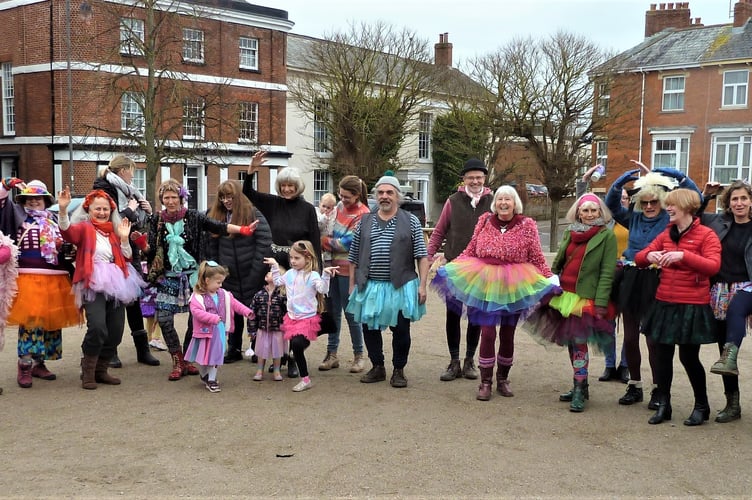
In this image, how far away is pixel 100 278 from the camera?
650 centimetres

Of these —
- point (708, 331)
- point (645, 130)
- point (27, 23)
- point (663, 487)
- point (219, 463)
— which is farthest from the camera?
point (645, 130)

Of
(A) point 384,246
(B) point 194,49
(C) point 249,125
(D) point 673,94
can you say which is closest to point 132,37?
(B) point 194,49

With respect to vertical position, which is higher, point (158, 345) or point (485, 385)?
point (485, 385)

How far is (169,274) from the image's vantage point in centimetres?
709

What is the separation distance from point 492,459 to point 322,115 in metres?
31.3

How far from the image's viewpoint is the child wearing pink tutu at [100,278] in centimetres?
648

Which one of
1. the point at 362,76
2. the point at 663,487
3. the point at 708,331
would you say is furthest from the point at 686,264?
the point at 362,76

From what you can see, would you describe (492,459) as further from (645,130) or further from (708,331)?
(645,130)

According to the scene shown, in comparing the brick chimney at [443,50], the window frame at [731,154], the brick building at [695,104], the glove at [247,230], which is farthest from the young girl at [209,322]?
the brick chimney at [443,50]

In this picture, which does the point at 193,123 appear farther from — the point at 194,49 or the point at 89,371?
the point at 89,371

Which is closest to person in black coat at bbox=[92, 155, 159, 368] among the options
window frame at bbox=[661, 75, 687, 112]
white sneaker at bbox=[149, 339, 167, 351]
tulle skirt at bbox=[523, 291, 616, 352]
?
white sneaker at bbox=[149, 339, 167, 351]

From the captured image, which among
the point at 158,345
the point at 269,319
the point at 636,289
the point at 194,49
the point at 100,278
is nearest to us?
the point at 636,289

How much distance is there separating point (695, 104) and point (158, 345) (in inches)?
1401

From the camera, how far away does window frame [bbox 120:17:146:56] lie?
77.7ft
